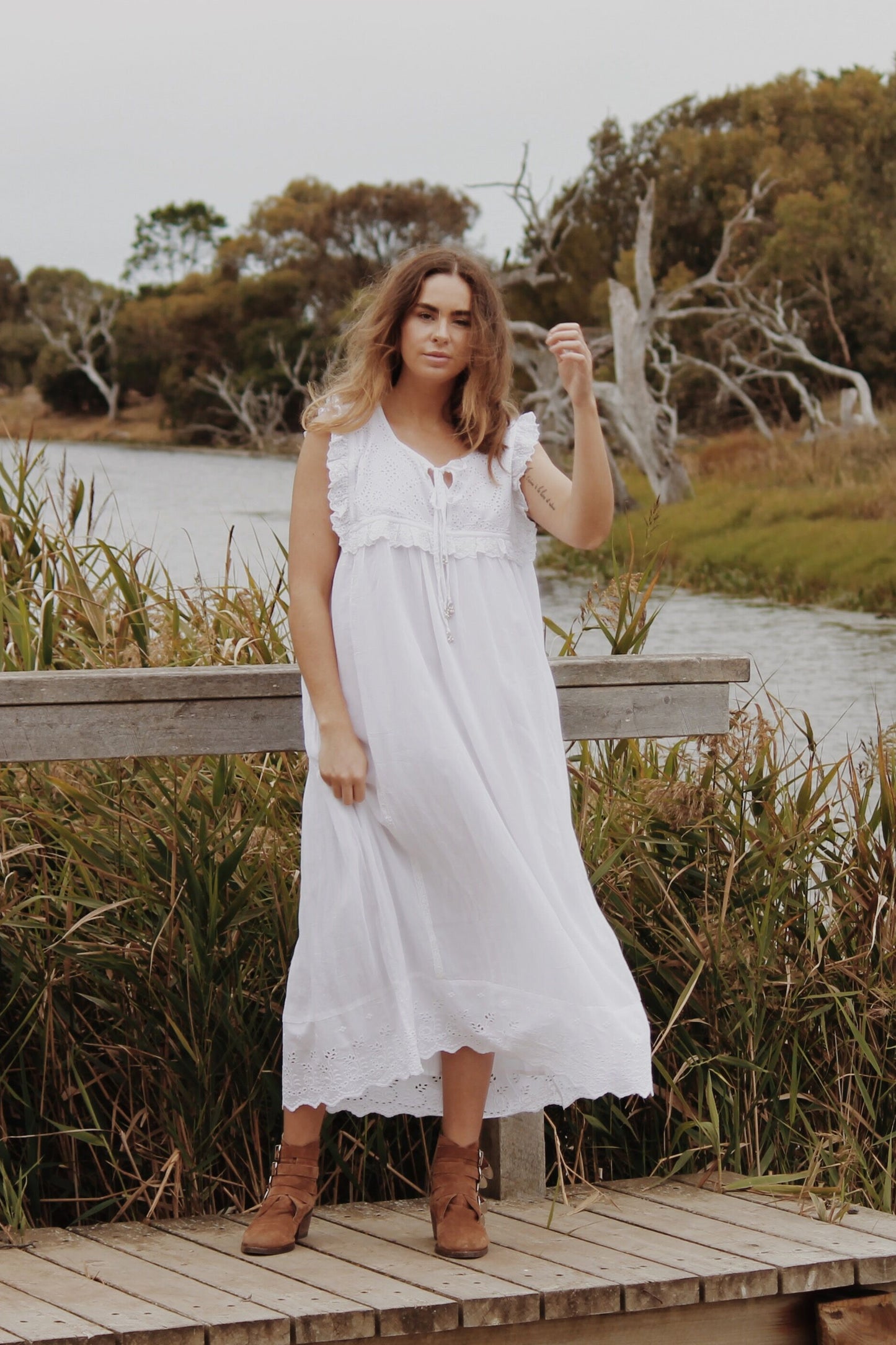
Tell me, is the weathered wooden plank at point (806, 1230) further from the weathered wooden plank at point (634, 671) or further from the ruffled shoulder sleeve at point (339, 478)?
the ruffled shoulder sleeve at point (339, 478)

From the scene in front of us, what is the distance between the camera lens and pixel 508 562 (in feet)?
8.71

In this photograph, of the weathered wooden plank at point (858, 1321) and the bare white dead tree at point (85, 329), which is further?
the bare white dead tree at point (85, 329)

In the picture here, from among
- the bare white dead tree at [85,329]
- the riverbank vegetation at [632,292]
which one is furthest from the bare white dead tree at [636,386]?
the bare white dead tree at [85,329]

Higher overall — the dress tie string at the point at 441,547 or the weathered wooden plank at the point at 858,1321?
→ the dress tie string at the point at 441,547

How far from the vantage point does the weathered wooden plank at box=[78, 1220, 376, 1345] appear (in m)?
2.30

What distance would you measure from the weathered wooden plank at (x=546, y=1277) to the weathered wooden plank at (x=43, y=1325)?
551mm

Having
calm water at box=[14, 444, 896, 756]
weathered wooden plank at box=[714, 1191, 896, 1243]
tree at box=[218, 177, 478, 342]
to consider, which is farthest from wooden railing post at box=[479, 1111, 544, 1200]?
tree at box=[218, 177, 478, 342]

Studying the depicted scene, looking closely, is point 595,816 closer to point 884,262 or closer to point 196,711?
point 196,711

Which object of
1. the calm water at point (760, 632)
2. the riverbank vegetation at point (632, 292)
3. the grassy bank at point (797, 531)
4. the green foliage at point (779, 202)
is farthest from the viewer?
the green foliage at point (779, 202)

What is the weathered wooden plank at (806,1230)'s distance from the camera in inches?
103

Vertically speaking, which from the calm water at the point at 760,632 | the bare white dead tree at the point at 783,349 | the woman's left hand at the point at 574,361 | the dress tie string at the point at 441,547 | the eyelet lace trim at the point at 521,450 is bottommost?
the calm water at the point at 760,632

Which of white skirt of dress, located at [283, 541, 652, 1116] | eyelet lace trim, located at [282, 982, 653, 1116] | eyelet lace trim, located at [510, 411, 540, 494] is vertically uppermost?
eyelet lace trim, located at [510, 411, 540, 494]

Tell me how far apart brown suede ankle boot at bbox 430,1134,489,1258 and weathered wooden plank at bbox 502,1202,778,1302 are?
0.70 ft

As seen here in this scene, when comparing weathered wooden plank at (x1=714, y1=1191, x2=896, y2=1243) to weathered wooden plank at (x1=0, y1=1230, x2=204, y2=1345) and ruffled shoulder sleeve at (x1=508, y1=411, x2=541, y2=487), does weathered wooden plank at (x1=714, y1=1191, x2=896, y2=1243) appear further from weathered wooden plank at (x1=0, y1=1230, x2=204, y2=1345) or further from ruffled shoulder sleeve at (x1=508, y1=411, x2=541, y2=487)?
ruffled shoulder sleeve at (x1=508, y1=411, x2=541, y2=487)
